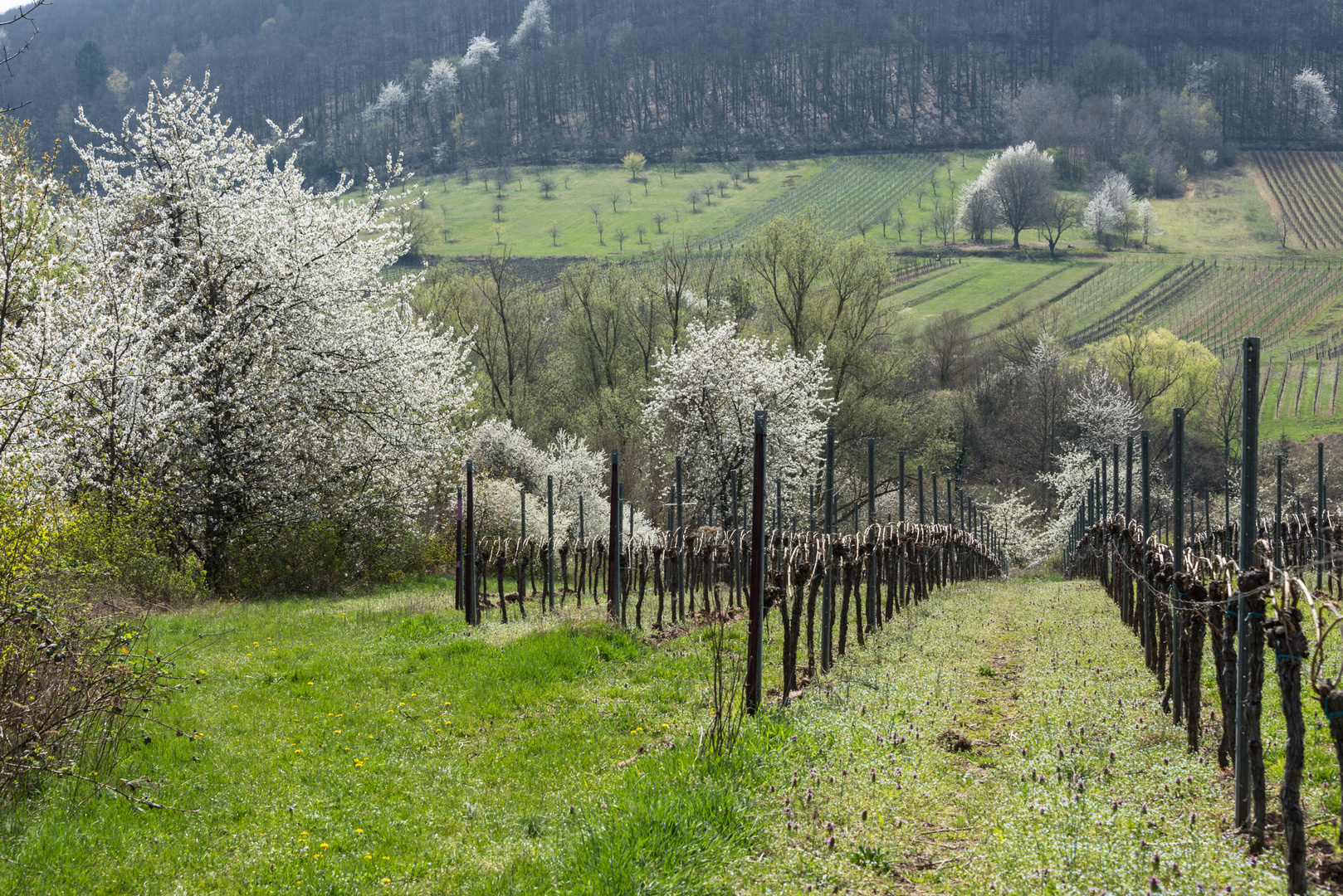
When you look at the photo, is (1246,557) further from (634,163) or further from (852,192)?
(634,163)

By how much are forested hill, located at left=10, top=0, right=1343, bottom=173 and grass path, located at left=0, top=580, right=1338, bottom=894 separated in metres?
166

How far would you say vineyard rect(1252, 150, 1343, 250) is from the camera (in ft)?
345

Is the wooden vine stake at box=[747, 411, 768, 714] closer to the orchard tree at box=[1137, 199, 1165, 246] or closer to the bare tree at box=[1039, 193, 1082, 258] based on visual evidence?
the bare tree at box=[1039, 193, 1082, 258]

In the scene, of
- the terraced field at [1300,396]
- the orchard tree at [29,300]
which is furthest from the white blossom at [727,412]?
the terraced field at [1300,396]

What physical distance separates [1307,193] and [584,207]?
332 ft

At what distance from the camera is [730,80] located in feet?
624

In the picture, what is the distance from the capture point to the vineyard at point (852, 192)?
119 meters

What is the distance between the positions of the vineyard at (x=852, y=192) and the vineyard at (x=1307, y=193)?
4867 cm

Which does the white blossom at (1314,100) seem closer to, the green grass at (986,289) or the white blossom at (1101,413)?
the green grass at (986,289)

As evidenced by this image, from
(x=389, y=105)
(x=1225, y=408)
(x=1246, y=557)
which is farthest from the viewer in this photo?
(x=389, y=105)

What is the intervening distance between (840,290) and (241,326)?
99.0ft

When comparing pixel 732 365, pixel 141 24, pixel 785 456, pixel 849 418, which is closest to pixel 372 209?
pixel 732 365

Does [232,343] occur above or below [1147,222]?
below

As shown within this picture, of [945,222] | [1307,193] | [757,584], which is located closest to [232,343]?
[757,584]
